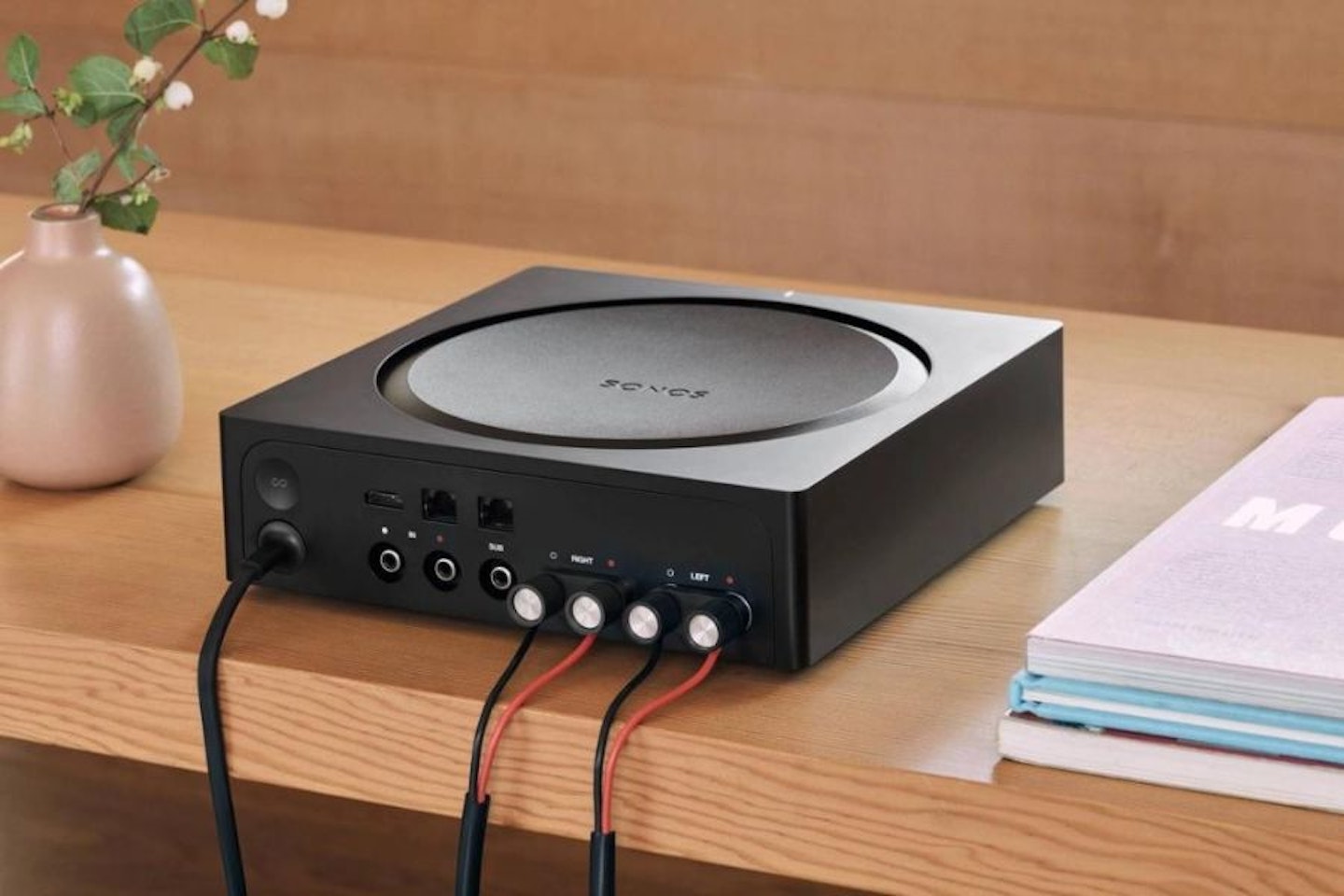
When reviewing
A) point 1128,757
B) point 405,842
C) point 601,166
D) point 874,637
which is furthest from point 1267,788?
point 601,166

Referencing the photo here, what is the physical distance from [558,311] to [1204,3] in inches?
35.1

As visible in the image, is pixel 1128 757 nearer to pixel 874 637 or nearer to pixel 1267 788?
pixel 1267 788

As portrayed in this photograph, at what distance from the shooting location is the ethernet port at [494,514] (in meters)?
0.89

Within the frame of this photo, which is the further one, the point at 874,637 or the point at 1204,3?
the point at 1204,3

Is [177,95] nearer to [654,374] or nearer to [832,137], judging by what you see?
[654,374]

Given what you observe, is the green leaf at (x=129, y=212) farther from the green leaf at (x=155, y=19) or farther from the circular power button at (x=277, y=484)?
the circular power button at (x=277, y=484)

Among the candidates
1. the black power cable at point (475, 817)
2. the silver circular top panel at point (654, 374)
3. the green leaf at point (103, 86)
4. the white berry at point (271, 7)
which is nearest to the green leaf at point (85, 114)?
the green leaf at point (103, 86)

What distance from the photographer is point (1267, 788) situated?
2.48ft

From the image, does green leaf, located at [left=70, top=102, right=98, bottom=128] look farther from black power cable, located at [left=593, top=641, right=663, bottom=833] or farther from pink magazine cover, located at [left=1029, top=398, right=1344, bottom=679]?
pink magazine cover, located at [left=1029, top=398, right=1344, bottom=679]

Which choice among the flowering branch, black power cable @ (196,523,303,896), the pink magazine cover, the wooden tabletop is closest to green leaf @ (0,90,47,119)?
the flowering branch

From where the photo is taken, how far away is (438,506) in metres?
0.90

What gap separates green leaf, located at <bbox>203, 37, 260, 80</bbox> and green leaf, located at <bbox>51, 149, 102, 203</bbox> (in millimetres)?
83

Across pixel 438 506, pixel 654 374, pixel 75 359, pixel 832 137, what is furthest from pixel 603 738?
pixel 832 137

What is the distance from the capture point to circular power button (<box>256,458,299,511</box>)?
93 centimetres
